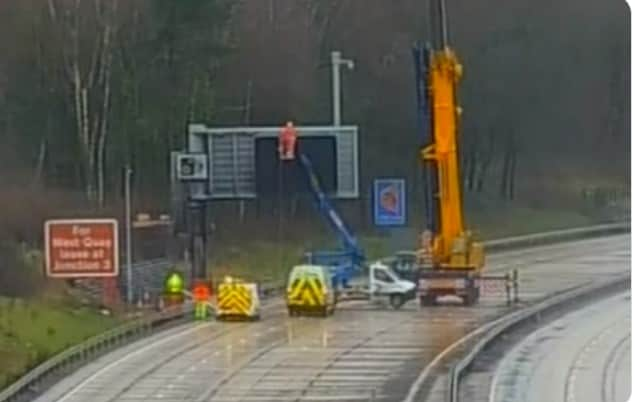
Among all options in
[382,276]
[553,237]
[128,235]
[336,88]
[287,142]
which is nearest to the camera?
[128,235]

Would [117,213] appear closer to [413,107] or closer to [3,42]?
[3,42]

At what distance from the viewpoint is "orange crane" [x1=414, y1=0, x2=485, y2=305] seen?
57.0 ft

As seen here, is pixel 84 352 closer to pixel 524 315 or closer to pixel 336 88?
pixel 524 315

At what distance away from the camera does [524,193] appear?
48.3ft

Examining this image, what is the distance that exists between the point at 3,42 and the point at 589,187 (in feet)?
31.5

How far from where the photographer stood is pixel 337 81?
20016 millimetres

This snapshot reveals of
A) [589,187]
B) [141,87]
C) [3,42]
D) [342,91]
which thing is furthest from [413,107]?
[589,187]

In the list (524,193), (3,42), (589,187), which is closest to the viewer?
(589,187)

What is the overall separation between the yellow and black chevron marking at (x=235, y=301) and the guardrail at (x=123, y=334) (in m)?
0.37

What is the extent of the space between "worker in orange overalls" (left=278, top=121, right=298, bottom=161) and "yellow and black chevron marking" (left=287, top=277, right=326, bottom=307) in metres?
1.46

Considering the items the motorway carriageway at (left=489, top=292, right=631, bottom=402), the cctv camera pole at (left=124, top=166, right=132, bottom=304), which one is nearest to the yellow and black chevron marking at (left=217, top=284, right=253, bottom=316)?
the cctv camera pole at (left=124, top=166, right=132, bottom=304)

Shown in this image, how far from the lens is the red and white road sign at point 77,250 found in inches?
526

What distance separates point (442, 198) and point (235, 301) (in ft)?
8.54

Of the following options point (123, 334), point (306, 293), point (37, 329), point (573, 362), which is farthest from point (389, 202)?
point (37, 329)
